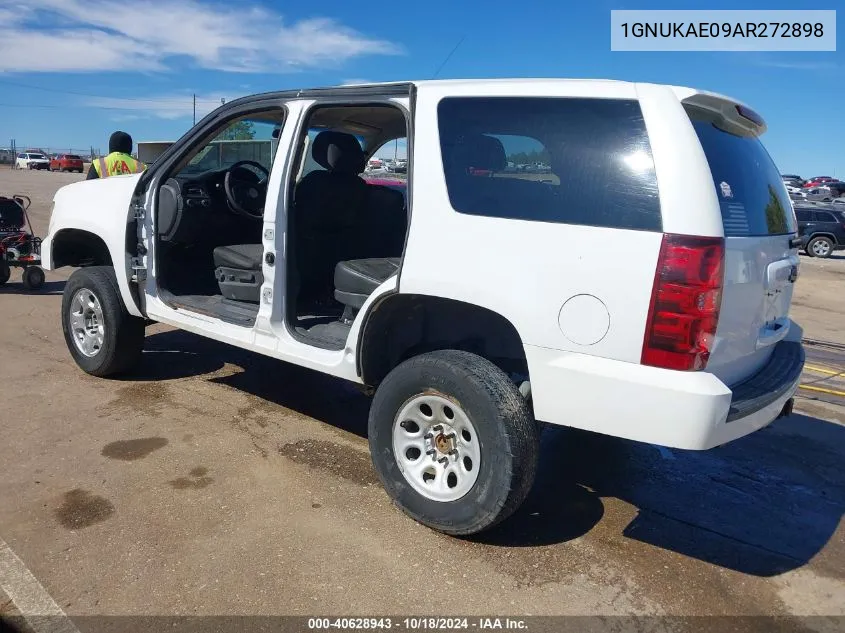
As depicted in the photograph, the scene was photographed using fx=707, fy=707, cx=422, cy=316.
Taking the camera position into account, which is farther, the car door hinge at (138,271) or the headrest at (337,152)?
the car door hinge at (138,271)

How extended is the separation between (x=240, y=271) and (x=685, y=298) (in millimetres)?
3049

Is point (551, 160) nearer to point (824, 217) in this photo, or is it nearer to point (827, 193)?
point (824, 217)

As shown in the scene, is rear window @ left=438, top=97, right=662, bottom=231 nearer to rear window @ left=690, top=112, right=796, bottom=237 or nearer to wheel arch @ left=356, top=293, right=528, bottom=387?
rear window @ left=690, top=112, right=796, bottom=237

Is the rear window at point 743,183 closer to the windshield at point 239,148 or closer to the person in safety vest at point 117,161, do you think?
the windshield at point 239,148

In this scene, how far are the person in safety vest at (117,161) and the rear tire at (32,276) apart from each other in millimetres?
2155

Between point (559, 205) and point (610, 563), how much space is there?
1634 mm

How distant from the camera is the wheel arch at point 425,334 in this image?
361cm

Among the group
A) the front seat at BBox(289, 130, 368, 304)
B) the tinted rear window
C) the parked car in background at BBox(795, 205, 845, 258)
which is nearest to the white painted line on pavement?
the front seat at BBox(289, 130, 368, 304)

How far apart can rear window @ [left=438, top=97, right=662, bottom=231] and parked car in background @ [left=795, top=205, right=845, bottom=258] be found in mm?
21218

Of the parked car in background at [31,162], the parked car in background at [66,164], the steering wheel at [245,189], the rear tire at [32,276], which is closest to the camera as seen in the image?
the steering wheel at [245,189]

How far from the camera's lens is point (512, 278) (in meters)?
3.04

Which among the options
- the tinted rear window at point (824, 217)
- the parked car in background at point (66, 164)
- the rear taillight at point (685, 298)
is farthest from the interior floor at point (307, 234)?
the parked car in background at point (66, 164)

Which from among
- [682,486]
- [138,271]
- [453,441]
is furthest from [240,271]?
[682,486]

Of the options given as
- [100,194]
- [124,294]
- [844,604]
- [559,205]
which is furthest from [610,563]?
[100,194]
